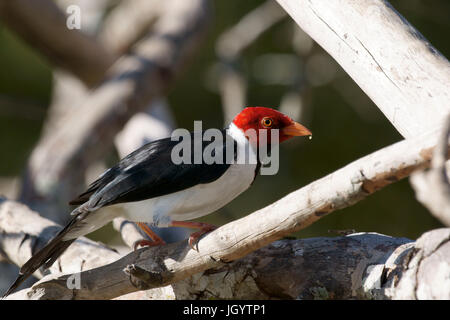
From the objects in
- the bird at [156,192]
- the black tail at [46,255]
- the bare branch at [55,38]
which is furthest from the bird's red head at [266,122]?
the bare branch at [55,38]

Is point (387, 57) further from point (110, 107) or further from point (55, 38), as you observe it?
point (55, 38)

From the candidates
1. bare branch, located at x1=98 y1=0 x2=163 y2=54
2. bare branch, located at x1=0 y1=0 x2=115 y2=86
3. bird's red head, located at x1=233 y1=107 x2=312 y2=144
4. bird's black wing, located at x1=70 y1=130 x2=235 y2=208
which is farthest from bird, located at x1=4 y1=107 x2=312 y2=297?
bare branch, located at x1=98 y1=0 x2=163 y2=54

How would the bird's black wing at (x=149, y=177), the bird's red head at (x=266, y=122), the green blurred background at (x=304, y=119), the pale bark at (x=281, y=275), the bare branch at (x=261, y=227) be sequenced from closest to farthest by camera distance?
the bare branch at (x=261, y=227)
the pale bark at (x=281, y=275)
the bird's black wing at (x=149, y=177)
the bird's red head at (x=266, y=122)
the green blurred background at (x=304, y=119)

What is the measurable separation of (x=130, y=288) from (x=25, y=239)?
1.11 meters

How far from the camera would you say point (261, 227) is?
87.9 inches

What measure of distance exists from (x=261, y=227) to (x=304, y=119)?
16.5 ft

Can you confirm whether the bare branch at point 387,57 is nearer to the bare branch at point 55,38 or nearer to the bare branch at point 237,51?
the bare branch at point 237,51

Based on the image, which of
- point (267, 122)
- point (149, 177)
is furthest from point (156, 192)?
point (267, 122)

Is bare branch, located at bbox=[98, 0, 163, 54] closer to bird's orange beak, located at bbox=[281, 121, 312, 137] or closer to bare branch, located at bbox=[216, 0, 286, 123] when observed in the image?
bare branch, located at bbox=[216, 0, 286, 123]

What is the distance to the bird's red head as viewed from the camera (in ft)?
10.7

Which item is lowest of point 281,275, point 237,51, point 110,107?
point 281,275

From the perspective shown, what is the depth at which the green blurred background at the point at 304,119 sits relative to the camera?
7625 millimetres

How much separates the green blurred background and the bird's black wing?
4190 millimetres
